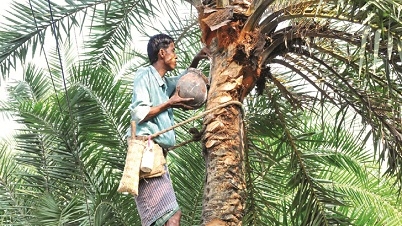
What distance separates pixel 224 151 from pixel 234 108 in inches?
14.0

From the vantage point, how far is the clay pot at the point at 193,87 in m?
5.05

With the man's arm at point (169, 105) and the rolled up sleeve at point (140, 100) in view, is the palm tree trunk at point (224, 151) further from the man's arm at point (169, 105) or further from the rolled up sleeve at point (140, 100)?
the rolled up sleeve at point (140, 100)

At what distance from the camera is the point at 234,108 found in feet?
16.9

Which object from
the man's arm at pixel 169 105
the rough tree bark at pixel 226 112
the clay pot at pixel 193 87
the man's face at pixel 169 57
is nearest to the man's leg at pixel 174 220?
the rough tree bark at pixel 226 112

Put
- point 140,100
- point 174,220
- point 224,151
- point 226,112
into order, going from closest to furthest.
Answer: point 174,220
point 140,100
point 224,151
point 226,112

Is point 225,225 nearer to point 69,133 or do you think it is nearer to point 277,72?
point 277,72

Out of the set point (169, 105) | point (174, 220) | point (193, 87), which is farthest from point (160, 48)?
point (174, 220)

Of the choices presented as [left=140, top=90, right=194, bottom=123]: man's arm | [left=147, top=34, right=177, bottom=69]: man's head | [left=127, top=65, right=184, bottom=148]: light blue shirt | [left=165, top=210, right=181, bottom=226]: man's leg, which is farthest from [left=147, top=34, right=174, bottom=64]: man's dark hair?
[left=165, top=210, right=181, bottom=226]: man's leg

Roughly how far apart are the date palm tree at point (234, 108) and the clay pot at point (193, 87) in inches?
3.4

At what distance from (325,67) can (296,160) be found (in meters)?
0.95

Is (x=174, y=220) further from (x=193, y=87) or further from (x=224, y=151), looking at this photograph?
(x=193, y=87)

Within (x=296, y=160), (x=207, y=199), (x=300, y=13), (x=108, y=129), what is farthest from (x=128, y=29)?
(x=207, y=199)

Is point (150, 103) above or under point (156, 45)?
under

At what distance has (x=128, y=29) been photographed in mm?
7664
